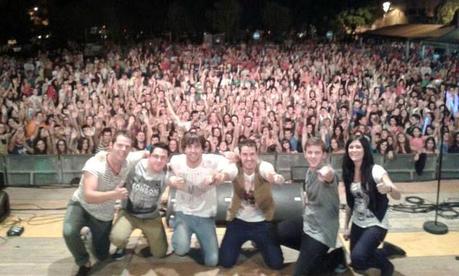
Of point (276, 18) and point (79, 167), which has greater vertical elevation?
point (276, 18)

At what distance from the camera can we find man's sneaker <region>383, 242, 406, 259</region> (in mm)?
5859

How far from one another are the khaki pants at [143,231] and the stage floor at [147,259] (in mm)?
143

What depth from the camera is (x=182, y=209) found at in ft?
18.7

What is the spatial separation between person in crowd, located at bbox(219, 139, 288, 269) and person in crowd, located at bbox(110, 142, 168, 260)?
734mm

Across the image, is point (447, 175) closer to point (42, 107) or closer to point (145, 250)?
point (145, 250)

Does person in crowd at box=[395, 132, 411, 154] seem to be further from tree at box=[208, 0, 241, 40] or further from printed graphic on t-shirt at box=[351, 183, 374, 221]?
tree at box=[208, 0, 241, 40]

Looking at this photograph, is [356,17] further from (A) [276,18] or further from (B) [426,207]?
(B) [426,207]

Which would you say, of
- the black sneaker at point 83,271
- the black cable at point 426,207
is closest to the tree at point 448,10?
the black cable at point 426,207

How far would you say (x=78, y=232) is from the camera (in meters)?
5.19

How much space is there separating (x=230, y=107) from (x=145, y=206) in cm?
611

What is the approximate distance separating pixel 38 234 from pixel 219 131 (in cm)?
381

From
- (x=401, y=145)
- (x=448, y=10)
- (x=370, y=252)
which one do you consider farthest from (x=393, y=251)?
(x=448, y=10)

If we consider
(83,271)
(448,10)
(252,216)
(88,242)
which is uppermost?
(448,10)

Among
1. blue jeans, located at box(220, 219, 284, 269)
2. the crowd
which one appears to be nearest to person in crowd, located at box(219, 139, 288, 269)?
blue jeans, located at box(220, 219, 284, 269)
